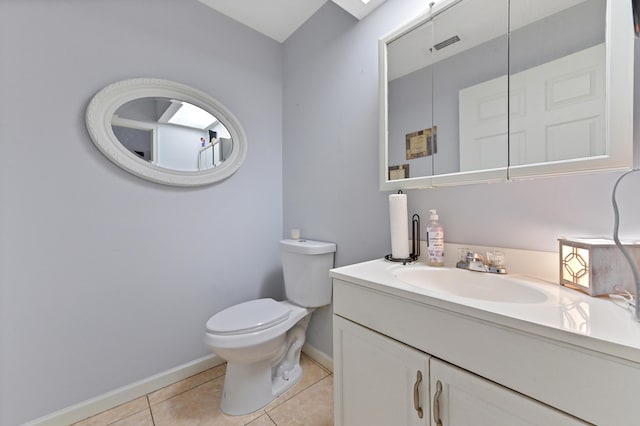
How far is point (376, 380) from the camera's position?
80 cm

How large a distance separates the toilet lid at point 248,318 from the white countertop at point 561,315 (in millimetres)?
729

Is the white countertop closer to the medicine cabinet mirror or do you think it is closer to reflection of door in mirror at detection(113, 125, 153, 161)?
the medicine cabinet mirror

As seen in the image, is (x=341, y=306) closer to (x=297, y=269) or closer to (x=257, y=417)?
(x=297, y=269)

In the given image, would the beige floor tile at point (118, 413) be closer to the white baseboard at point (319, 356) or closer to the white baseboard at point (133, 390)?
the white baseboard at point (133, 390)

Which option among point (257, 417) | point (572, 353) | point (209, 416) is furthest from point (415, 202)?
point (209, 416)

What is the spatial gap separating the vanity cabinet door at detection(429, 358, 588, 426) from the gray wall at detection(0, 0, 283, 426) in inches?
56.1

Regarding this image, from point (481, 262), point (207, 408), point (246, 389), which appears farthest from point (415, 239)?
point (207, 408)

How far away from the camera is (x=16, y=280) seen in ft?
3.59

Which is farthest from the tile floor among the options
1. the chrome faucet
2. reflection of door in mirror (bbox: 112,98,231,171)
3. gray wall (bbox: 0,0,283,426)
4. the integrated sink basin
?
reflection of door in mirror (bbox: 112,98,231,171)

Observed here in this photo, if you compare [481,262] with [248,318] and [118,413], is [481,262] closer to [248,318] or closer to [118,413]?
[248,318]

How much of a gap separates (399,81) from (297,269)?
45.9 inches

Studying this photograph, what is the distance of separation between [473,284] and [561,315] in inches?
13.8

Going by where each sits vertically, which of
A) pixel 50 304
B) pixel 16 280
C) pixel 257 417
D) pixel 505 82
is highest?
pixel 505 82

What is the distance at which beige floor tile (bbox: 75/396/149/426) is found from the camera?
1.21 metres
